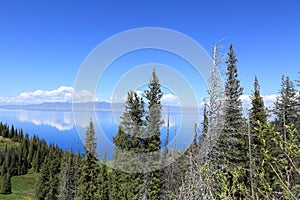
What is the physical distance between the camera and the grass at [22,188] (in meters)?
56.0

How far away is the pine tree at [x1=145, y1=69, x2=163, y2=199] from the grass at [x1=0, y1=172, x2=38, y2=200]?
4588cm

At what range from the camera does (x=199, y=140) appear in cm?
Answer: 1469

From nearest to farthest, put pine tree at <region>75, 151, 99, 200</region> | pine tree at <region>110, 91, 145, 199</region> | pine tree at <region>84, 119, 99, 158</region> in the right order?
pine tree at <region>110, 91, 145, 199</region> → pine tree at <region>84, 119, 99, 158</region> → pine tree at <region>75, 151, 99, 200</region>

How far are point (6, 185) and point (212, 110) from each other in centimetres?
6135

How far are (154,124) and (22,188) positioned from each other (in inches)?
2385

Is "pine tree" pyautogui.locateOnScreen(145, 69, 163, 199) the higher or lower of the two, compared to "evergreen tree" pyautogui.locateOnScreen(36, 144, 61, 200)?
higher

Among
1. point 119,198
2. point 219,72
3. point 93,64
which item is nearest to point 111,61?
point 93,64

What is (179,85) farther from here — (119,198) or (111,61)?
(119,198)

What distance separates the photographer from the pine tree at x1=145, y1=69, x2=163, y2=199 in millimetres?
19375

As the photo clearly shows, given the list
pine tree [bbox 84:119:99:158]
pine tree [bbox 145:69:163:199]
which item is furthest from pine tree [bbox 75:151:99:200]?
pine tree [bbox 145:69:163:199]

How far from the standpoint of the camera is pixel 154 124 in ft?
65.4

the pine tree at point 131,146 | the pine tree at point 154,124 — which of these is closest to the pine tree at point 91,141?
the pine tree at point 131,146

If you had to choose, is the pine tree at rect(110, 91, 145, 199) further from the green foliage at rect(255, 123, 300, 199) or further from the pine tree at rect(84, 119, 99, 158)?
the green foliage at rect(255, 123, 300, 199)

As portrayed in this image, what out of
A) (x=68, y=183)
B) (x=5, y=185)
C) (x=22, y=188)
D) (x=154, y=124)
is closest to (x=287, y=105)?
(x=154, y=124)
